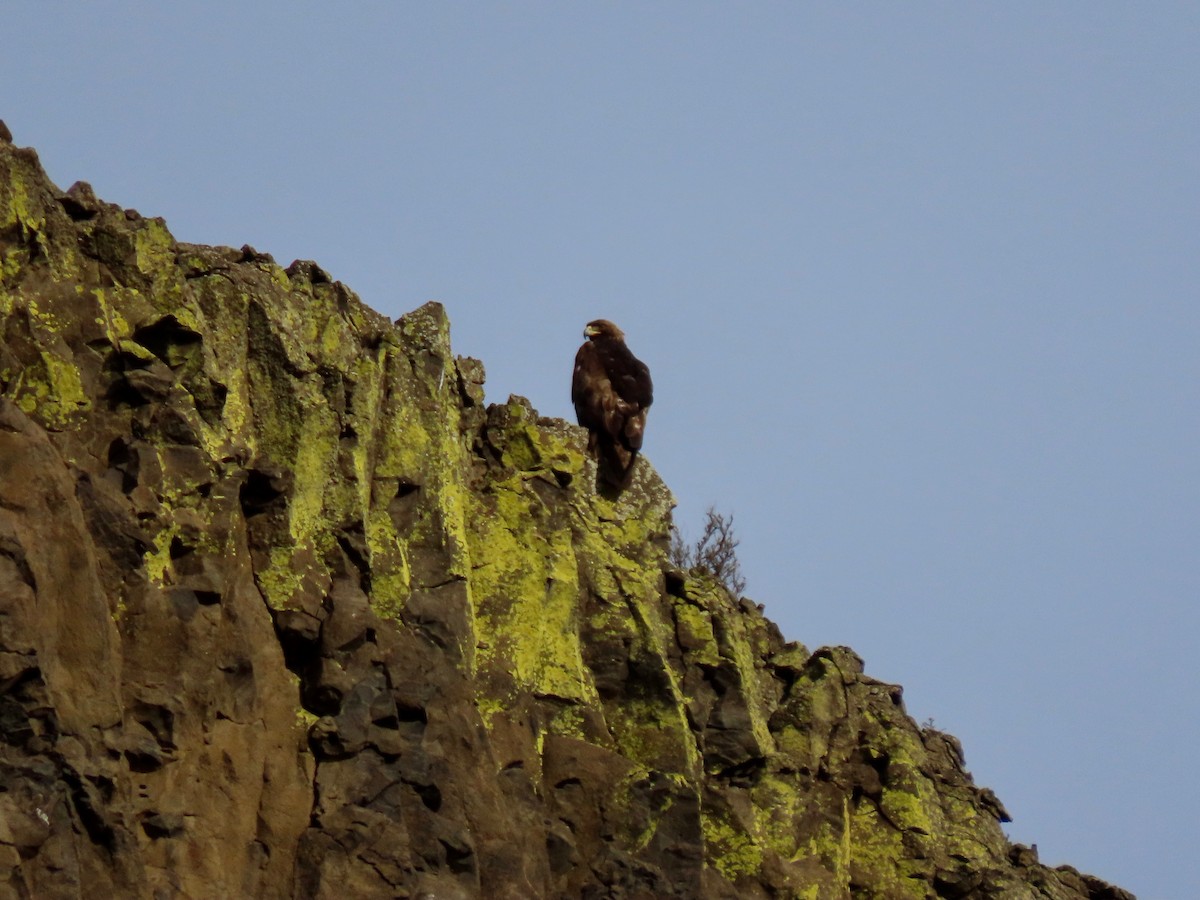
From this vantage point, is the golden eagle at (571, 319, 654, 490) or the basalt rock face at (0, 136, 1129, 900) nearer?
the basalt rock face at (0, 136, 1129, 900)

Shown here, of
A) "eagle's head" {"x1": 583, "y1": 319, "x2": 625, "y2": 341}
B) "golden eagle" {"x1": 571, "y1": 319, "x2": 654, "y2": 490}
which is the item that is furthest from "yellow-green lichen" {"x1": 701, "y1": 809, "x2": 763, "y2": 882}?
"eagle's head" {"x1": 583, "y1": 319, "x2": 625, "y2": 341}

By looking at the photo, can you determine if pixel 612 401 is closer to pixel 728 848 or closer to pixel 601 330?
pixel 601 330

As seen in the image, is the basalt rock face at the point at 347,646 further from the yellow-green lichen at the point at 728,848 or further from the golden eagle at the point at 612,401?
the golden eagle at the point at 612,401

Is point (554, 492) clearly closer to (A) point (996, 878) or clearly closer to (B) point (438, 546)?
(B) point (438, 546)

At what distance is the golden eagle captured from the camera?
19688mm

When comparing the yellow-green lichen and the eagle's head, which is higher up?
the eagle's head

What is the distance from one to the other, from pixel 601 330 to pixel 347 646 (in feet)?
26.9

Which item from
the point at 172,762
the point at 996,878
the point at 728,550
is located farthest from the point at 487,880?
the point at 728,550

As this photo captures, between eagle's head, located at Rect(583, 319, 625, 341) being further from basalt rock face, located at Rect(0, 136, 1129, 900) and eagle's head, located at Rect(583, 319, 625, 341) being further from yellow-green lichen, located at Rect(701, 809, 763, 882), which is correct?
yellow-green lichen, located at Rect(701, 809, 763, 882)

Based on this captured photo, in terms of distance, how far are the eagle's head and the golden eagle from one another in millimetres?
365

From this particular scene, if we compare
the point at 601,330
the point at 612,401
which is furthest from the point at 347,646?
the point at 601,330

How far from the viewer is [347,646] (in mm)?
15211

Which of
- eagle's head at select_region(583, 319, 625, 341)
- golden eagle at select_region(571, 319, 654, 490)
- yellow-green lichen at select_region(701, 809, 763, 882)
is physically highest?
eagle's head at select_region(583, 319, 625, 341)

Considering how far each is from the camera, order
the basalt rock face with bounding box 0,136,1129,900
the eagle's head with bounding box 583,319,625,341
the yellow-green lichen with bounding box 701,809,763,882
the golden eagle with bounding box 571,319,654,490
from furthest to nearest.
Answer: the eagle's head with bounding box 583,319,625,341, the golden eagle with bounding box 571,319,654,490, the yellow-green lichen with bounding box 701,809,763,882, the basalt rock face with bounding box 0,136,1129,900
